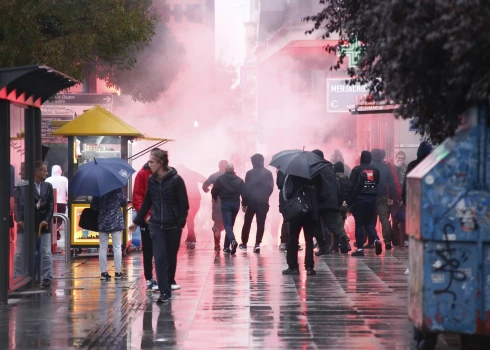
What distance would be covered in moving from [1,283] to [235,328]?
3089mm

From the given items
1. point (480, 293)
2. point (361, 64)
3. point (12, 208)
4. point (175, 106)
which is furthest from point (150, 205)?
point (175, 106)

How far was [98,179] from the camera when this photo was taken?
1363 cm

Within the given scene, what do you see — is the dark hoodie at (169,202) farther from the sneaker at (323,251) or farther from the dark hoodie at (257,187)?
the dark hoodie at (257,187)

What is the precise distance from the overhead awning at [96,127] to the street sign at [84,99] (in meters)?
7.19

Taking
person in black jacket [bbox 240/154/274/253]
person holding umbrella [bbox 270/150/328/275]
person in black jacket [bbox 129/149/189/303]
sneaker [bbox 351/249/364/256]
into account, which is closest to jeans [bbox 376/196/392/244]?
sneaker [bbox 351/249/364/256]

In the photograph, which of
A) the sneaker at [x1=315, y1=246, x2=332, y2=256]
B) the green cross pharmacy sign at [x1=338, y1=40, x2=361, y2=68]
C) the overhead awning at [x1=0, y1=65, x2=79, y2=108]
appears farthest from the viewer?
the sneaker at [x1=315, y1=246, x2=332, y2=256]

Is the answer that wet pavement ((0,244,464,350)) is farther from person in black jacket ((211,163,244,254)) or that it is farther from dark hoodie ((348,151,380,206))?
person in black jacket ((211,163,244,254))

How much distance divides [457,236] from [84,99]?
19430 millimetres

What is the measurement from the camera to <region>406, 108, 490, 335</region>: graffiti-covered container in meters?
7.69

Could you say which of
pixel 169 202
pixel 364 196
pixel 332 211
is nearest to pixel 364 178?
pixel 364 196

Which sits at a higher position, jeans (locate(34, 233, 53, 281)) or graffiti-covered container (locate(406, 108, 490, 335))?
graffiti-covered container (locate(406, 108, 490, 335))

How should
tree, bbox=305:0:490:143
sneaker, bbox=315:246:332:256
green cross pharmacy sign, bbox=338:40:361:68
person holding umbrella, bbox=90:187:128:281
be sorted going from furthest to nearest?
sneaker, bbox=315:246:332:256 < person holding umbrella, bbox=90:187:128:281 < green cross pharmacy sign, bbox=338:40:361:68 < tree, bbox=305:0:490:143

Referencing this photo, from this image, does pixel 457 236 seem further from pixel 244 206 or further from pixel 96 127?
pixel 96 127

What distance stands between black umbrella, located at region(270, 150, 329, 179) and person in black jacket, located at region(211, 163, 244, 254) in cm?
401
